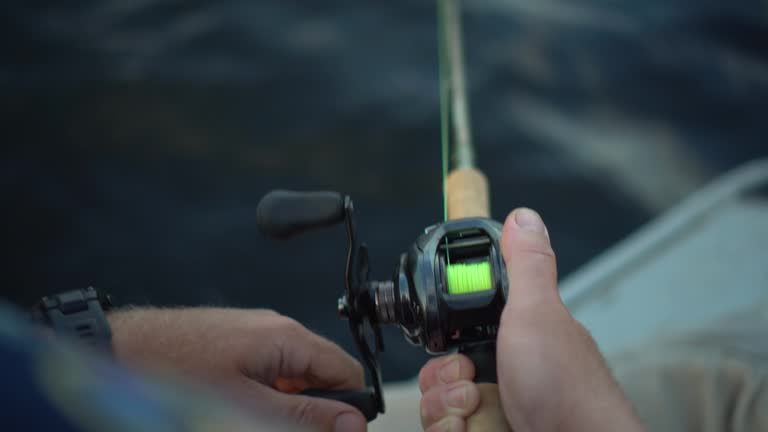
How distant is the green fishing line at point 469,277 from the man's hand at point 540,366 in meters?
0.04

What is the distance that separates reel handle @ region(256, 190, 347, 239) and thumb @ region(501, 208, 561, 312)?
0.26 meters

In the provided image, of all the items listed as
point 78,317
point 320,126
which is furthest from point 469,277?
point 320,126

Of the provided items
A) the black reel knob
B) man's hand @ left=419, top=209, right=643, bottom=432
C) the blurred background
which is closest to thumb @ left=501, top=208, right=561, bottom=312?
man's hand @ left=419, top=209, right=643, bottom=432

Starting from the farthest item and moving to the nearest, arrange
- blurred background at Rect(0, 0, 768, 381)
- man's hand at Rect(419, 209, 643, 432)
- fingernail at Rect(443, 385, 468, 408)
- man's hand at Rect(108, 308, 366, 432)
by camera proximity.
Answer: blurred background at Rect(0, 0, 768, 381) → man's hand at Rect(108, 308, 366, 432) → fingernail at Rect(443, 385, 468, 408) → man's hand at Rect(419, 209, 643, 432)

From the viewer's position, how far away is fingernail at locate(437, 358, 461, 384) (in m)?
1.27

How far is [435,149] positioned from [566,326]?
115 inches

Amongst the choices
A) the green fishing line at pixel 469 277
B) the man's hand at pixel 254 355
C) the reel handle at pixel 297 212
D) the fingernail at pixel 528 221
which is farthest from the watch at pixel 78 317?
the fingernail at pixel 528 221

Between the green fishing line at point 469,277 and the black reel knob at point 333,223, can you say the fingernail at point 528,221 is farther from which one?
the black reel knob at point 333,223

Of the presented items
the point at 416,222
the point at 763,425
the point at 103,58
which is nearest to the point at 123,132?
the point at 103,58

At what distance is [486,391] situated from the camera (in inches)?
49.4

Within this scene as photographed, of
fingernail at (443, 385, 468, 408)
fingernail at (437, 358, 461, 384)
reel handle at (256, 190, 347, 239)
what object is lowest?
fingernail at (443, 385, 468, 408)

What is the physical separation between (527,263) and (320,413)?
471 millimetres

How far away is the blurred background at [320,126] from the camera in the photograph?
11.6ft

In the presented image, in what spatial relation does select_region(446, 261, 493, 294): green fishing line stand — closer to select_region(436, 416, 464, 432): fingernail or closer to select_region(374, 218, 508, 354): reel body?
select_region(374, 218, 508, 354): reel body
